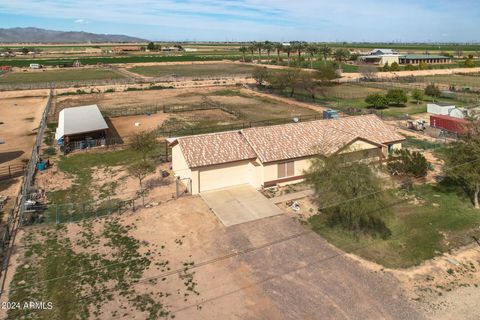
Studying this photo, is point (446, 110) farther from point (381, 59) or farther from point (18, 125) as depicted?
point (381, 59)

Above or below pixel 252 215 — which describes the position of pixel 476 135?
above

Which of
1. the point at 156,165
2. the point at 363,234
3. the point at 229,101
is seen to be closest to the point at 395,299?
the point at 363,234

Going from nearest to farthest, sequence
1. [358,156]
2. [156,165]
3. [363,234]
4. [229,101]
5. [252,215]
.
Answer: [363,234] < [252,215] < [358,156] < [156,165] < [229,101]

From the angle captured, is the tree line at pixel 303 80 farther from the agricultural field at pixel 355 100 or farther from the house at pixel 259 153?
the house at pixel 259 153

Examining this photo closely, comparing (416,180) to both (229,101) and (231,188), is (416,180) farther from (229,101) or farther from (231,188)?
(229,101)

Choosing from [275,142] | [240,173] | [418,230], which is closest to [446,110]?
[275,142]

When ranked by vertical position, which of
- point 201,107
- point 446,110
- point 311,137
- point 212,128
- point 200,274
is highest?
point 446,110

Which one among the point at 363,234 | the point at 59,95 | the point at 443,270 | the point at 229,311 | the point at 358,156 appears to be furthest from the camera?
the point at 59,95

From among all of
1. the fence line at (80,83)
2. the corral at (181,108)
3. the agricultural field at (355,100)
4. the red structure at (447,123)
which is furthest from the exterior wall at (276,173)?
the fence line at (80,83)

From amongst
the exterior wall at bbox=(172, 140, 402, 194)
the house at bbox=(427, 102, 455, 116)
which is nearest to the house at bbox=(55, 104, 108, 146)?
the exterior wall at bbox=(172, 140, 402, 194)
